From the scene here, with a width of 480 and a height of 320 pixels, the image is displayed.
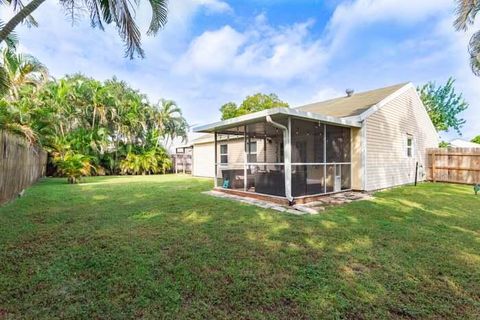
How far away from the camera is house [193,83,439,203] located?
7.12 meters

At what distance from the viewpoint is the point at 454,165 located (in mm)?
11484

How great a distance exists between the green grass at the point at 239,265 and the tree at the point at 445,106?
68.7ft

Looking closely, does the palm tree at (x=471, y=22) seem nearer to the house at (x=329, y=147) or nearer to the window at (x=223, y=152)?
the house at (x=329, y=147)

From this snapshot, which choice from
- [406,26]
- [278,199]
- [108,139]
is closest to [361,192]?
[278,199]

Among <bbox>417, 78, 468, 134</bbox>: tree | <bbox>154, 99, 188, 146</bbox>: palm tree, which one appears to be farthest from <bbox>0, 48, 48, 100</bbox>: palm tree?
<bbox>417, 78, 468, 134</bbox>: tree

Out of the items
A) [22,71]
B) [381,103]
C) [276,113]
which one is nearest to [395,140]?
[381,103]

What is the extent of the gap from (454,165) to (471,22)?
254 inches

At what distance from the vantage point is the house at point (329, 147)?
23.4 feet

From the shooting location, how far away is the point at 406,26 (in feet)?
36.4

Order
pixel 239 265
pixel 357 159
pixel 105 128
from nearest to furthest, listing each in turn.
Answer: pixel 239 265 < pixel 357 159 < pixel 105 128

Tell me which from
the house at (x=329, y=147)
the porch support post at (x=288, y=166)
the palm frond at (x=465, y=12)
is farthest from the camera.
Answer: the house at (x=329, y=147)

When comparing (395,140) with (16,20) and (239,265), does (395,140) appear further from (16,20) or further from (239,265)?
(16,20)

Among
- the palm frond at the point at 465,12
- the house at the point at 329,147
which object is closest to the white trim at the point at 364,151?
the house at the point at 329,147

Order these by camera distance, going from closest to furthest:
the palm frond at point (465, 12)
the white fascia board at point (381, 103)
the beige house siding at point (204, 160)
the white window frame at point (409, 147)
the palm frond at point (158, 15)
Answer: the palm frond at point (158, 15) → the palm frond at point (465, 12) → the white fascia board at point (381, 103) → the white window frame at point (409, 147) → the beige house siding at point (204, 160)
